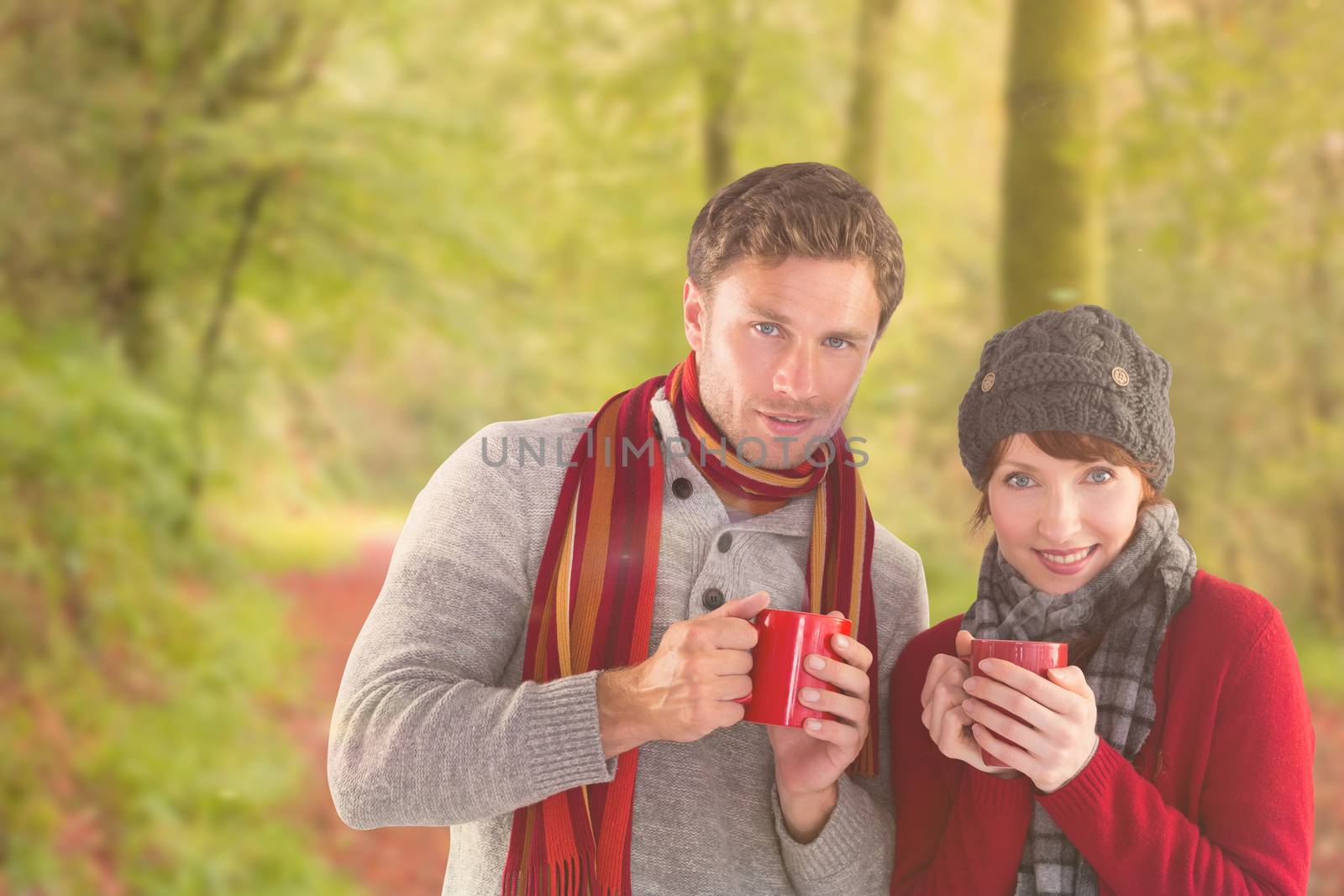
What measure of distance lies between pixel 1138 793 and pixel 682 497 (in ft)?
2.57

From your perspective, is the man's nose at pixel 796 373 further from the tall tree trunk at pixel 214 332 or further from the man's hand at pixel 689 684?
the tall tree trunk at pixel 214 332

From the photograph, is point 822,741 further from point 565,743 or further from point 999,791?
point 565,743

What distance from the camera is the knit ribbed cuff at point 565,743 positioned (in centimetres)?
146

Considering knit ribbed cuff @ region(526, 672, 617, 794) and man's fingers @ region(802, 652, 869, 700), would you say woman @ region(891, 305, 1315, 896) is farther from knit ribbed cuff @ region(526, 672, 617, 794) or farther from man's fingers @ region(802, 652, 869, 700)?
knit ribbed cuff @ region(526, 672, 617, 794)

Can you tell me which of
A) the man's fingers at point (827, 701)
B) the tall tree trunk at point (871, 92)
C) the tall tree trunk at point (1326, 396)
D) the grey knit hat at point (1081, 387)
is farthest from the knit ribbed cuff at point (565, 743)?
the tall tree trunk at point (1326, 396)

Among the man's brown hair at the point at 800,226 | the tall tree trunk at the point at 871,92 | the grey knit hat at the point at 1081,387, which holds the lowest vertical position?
the grey knit hat at the point at 1081,387

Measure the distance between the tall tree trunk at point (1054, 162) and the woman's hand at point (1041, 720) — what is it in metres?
1.83

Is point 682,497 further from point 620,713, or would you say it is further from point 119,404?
point 119,404

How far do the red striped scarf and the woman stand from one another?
0.27 m

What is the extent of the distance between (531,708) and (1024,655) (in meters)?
0.65

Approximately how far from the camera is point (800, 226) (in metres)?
1.60

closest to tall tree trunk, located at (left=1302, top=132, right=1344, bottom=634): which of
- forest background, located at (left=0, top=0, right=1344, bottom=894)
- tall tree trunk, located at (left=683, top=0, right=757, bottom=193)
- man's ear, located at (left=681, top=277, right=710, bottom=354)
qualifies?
forest background, located at (left=0, top=0, right=1344, bottom=894)

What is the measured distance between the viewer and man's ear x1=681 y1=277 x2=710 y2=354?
1.73 metres

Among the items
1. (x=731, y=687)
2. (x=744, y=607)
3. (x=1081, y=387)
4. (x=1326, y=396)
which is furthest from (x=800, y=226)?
(x=1326, y=396)
